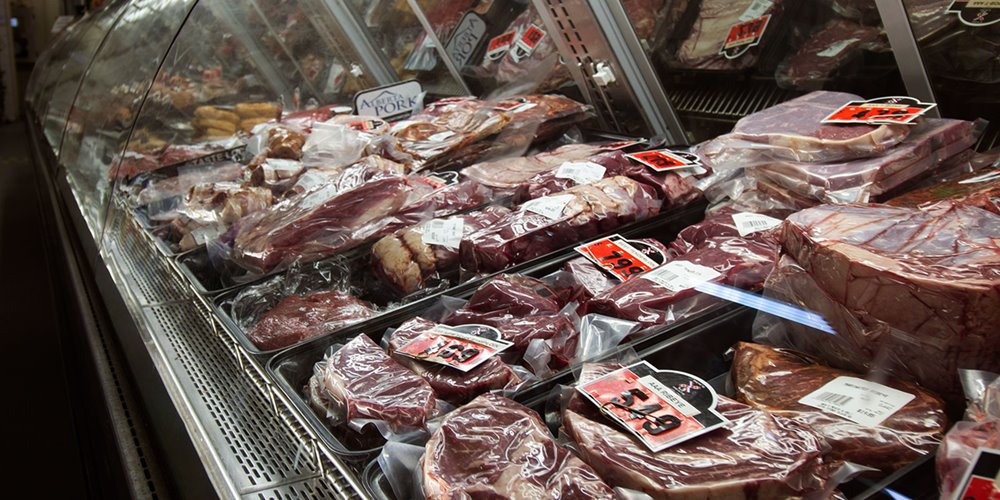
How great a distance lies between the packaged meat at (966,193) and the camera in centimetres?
147

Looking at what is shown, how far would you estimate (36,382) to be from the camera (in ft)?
11.3

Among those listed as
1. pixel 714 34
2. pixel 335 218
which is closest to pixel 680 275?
pixel 335 218

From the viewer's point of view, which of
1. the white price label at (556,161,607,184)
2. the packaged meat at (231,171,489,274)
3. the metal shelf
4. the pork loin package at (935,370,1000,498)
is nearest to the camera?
the pork loin package at (935,370,1000,498)

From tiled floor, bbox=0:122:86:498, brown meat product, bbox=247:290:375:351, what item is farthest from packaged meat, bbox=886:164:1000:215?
tiled floor, bbox=0:122:86:498

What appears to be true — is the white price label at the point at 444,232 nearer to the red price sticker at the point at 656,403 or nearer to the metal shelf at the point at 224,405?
the metal shelf at the point at 224,405

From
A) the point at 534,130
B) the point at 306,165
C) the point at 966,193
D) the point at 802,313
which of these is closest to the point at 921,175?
the point at 966,193

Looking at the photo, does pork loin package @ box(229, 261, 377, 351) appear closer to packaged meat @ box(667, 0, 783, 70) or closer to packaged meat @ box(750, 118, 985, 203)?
packaged meat @ box(750, 118, 985, 203)

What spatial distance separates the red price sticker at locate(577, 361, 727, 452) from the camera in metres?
1.09

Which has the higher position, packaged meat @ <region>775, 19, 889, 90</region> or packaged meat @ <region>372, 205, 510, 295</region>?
packaged meat @ <region>372, 205, 510, 295</region>

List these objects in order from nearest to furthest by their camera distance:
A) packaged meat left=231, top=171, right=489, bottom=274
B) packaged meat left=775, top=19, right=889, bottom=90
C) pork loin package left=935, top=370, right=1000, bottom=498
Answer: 1. pork loin package left=935, top=370, right=1000, bottom=498
2. packaged meat left=775, top=19, right=889, bottom=90
3. packaged meat left=231, top=171, right=489, bottom=274

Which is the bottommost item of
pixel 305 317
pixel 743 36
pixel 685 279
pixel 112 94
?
pixel 685 279

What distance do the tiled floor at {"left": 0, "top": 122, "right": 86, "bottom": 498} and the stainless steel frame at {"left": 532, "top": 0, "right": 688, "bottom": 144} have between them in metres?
2.35

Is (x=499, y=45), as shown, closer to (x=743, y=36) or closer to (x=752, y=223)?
(x=743, y=36)

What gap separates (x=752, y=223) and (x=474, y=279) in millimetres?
693
